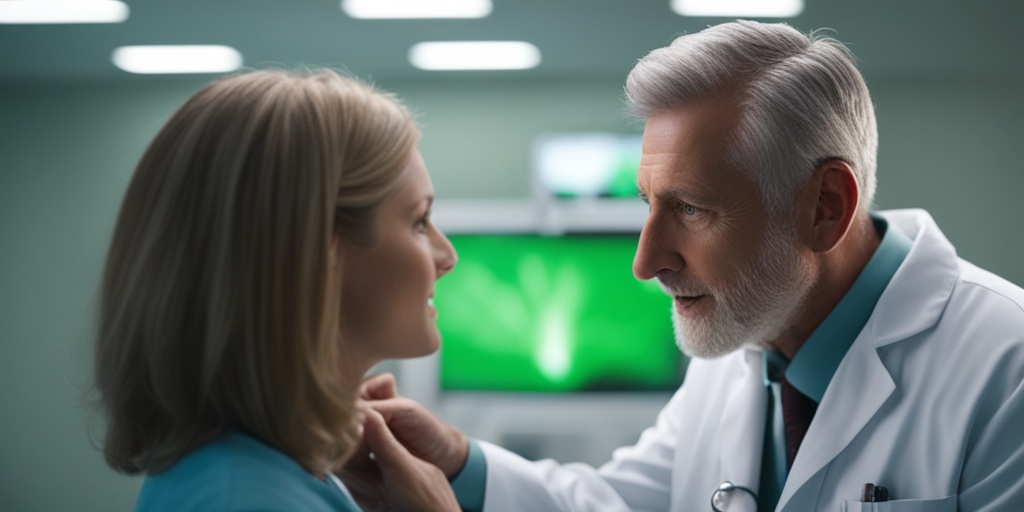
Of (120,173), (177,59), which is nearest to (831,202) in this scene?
(177,59)

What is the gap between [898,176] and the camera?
3.26m

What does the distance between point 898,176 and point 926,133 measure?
0.61ft

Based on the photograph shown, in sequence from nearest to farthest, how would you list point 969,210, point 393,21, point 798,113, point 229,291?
1. point 229,291
2. point 798,113
3. point 393,21
4. point 969,210

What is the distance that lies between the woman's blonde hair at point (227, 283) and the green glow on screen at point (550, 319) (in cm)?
174

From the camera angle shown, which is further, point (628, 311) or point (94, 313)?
point (628, 311)

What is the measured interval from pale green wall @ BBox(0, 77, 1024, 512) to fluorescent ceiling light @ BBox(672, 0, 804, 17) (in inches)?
32.8

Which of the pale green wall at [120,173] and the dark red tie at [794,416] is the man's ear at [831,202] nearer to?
the dark red tie at [794,416]

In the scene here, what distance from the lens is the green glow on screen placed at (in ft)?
A: 8.41

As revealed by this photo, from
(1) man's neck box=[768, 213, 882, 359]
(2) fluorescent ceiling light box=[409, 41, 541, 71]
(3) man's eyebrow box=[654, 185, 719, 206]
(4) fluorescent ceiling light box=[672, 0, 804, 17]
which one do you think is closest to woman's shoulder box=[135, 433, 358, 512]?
(3) man's eyebrow box=[654, 185, 719, 206]

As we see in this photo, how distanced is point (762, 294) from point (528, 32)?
1519 mm

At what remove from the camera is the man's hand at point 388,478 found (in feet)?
3.50

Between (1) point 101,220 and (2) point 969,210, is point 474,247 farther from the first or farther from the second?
(2) point 969,210

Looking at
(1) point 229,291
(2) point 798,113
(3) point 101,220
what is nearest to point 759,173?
(2) point 798,113

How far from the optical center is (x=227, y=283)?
773 millimetres
